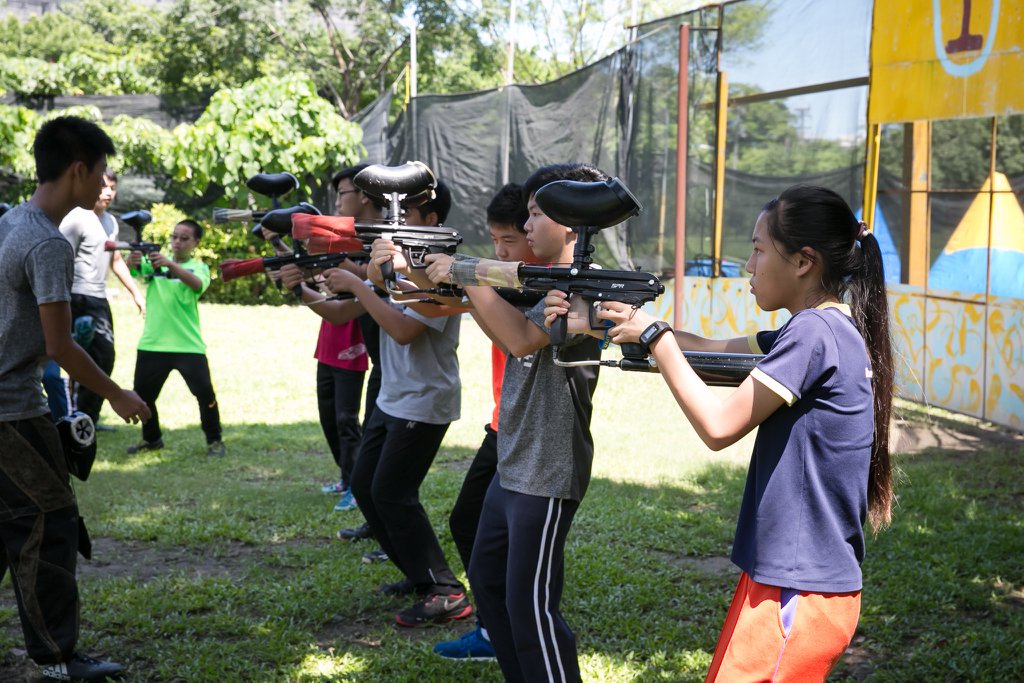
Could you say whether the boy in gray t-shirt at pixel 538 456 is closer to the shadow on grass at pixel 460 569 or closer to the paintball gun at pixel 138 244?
the shadow on grass at pixel 460 569

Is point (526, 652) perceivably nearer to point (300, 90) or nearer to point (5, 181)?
point (300, 90)

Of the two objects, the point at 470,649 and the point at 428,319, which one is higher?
the point at 428,319

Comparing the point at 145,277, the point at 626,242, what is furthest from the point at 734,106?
the point at 145,277

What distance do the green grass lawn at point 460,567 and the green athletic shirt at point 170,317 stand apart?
802mm

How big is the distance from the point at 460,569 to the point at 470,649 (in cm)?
107

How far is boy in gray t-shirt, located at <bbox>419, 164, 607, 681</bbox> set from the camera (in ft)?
9.51

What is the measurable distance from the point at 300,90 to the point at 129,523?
11.2 m

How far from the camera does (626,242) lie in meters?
10.8

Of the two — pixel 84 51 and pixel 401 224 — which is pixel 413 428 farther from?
pixel 84 51

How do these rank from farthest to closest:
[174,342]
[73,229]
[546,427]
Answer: [174,342]
[73,229]
[546,427]

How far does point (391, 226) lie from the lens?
124 inches

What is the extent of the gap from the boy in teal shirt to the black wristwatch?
5595 mm

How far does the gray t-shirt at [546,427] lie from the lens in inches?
116

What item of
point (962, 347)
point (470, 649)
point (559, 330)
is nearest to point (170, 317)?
point (470, 649)
